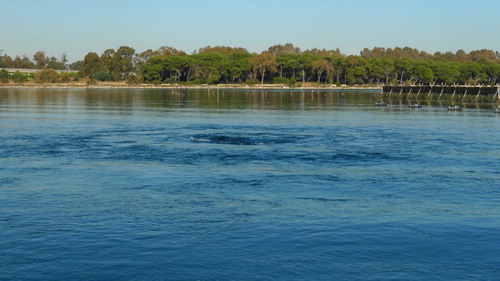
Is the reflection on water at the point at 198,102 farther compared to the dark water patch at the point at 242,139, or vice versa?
the reflection on water at the point at 198,102

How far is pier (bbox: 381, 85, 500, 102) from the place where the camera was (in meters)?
128

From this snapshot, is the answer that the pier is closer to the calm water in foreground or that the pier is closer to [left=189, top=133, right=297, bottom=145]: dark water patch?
[left=189, top=133, right=297, bottom=145]: dark water patch

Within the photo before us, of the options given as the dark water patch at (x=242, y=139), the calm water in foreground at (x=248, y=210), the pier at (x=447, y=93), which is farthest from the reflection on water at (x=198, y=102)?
the calm water in foreground at (x=248, y=210)

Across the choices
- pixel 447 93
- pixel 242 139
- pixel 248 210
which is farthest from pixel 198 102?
pixel 248 210

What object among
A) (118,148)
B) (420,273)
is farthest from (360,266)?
(118,148)

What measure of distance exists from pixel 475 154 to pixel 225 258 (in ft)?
81.9

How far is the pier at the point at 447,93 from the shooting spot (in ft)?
420

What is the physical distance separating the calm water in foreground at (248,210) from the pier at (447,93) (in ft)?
293

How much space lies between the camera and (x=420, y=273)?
16.8 metres

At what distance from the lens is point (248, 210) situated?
23.0 metres

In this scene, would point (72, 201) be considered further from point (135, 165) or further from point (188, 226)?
point (135, 165)

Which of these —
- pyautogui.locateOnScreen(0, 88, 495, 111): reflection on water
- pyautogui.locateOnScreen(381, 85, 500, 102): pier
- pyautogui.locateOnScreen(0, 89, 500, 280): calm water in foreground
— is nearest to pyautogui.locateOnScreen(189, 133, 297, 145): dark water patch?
pyautogui.locateOnScreen(0, 89, 500, 280): calm water in foreground

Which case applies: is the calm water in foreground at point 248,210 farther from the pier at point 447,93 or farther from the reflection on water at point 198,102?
the pier at point 447,93

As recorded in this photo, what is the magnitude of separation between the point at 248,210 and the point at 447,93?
129 metres
